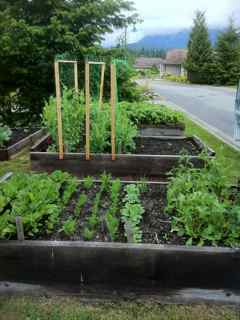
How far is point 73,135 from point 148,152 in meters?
1.17

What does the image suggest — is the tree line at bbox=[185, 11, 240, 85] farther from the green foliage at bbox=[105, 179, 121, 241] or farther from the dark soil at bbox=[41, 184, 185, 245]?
the green foliage at bbox=[105, 179, 121, 241]

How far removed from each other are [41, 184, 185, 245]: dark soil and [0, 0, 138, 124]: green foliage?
4.05m

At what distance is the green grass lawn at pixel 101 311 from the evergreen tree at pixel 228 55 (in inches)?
1242

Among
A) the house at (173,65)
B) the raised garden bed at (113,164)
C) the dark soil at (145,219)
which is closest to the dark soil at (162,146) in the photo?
the raised garden bed at (113,164)

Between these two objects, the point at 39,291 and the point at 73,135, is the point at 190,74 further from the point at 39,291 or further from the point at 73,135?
the point at 39,291

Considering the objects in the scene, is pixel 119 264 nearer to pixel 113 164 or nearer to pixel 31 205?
pixel 31 205

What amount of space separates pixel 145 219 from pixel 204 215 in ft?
1.95

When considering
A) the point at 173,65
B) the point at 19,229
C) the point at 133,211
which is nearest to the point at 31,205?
the point at 19,229

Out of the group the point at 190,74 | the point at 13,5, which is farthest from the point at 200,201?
the point at 190,74

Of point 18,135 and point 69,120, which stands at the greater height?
point 69,120

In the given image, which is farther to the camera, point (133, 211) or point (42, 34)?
point (42, 34)

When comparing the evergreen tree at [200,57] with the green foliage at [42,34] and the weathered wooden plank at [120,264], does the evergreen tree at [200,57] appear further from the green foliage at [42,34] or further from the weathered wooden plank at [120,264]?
the weathered wooden plank at [120,264]

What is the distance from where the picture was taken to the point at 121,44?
22.7 feet

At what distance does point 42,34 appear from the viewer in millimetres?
6227
